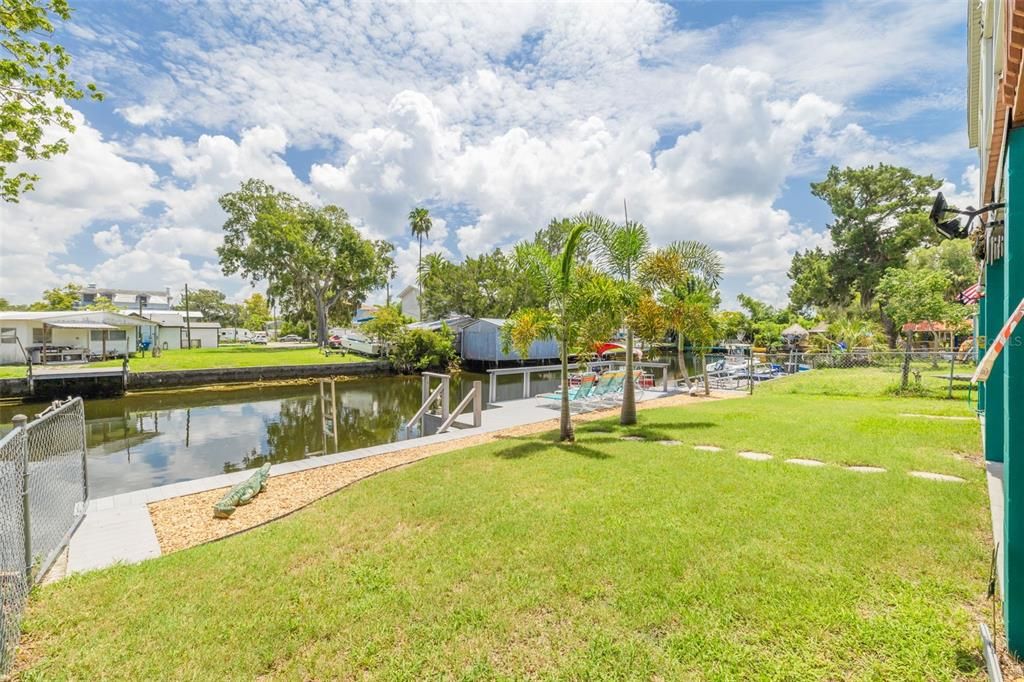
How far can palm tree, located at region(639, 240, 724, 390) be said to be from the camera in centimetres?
1218

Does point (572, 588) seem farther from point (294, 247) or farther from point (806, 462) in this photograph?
point (294, 247)

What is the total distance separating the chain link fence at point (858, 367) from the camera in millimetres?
13867

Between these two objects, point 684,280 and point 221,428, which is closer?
point 684,280

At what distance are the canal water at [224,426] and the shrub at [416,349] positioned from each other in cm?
441

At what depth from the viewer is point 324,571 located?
3930 millimetres

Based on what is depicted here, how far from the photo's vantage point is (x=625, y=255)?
9.78 meters

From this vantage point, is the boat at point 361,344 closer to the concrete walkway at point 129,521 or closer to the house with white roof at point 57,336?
the house with white roof at point 57,336

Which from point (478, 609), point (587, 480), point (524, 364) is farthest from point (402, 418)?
point (524, 364)

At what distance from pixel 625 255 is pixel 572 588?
7.56 metres

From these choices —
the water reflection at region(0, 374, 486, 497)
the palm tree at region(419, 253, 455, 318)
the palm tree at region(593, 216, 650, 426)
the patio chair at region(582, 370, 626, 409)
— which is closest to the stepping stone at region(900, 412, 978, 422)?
the palm tree at region(593, 216, 650, 426)

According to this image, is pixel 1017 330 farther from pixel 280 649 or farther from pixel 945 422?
pixel 945 422

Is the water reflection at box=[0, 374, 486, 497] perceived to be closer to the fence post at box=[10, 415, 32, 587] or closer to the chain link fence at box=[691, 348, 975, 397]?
the fence post at box=[10, 415, 32, 587]

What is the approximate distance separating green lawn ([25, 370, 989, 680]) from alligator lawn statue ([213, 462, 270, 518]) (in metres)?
1.07

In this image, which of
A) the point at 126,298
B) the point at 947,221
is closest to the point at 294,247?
the point at 947,221
